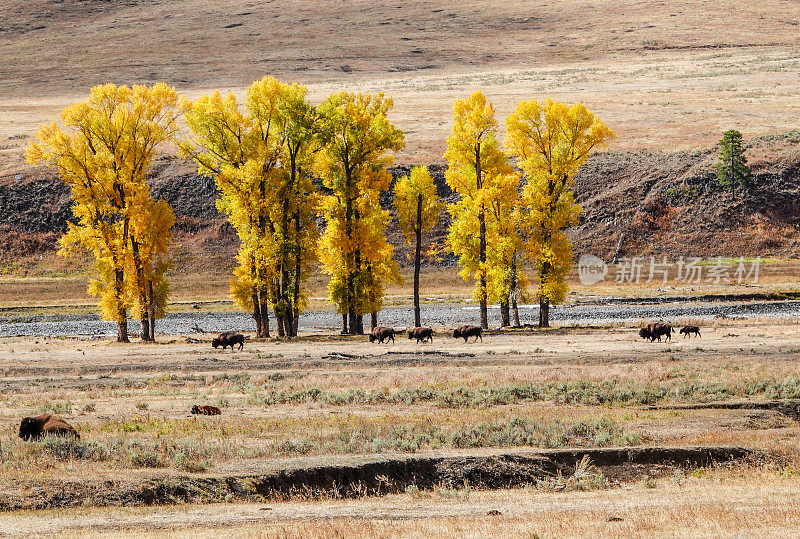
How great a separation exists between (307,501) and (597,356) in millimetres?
22577

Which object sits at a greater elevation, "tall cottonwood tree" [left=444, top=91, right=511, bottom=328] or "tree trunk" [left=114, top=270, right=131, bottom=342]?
"tall cottonwood tree" [left=444, top=91, right=511, bottom=328]

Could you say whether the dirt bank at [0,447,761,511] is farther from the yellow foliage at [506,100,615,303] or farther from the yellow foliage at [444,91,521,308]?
the yellow foliage at [506,100,615,303]

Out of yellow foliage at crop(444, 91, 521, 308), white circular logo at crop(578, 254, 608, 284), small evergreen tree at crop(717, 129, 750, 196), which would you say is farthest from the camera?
small evergreen tree at crop(717, 129, 750, 196)

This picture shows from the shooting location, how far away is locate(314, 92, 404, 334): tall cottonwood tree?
5009 centimetres

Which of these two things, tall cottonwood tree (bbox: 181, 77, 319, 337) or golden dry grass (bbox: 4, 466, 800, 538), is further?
tall cottonwood tree (bbox: 181, 77, 319, 337)

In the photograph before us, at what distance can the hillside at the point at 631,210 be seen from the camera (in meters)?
89.6

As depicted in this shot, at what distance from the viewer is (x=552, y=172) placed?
54.5 meters

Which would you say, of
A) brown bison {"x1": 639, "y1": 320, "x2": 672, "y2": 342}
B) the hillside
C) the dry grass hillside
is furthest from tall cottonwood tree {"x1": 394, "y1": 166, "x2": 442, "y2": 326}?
the dry grass hillside

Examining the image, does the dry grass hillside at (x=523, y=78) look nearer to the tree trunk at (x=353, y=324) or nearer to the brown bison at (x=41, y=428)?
the tree trunk at (x=353, y=324)

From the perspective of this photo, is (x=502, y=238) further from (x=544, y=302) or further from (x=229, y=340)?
(x=229, y=340)

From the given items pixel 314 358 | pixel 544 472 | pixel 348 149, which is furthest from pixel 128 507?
pixel 348 149

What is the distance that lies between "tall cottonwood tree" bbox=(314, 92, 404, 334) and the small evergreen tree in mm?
52823

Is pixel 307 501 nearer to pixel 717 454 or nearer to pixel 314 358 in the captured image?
pixel 717 454

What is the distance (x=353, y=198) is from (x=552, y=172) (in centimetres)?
1247
